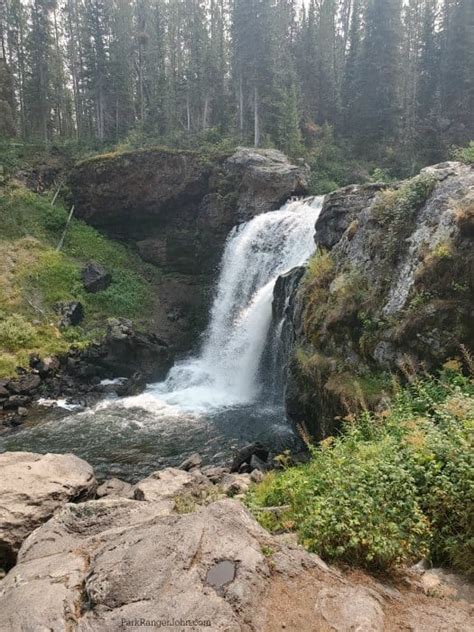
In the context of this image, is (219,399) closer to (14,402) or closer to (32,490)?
(14,402)

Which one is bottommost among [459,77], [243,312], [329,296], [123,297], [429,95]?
[243,312]

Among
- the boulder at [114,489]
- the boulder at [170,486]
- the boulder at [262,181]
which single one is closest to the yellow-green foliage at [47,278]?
the boulder at [262,181]

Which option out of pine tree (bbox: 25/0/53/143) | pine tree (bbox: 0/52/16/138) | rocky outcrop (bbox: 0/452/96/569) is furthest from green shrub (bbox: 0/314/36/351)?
pine tree (bbox: 0/52/16/138)

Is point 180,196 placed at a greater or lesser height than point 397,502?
greater

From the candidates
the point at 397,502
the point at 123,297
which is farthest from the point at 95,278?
the point at 397,502

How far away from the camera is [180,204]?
3012 centimetres

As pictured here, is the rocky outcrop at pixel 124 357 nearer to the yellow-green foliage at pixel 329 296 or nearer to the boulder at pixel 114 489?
the boulder at pixel 114 489

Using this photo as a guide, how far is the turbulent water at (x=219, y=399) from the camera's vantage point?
14.3 metres

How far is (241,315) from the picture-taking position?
22422 mm

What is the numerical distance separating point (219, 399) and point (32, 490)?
10.6 meters

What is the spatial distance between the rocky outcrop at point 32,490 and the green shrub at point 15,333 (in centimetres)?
1172

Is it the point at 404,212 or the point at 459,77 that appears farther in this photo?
the point at 459,77

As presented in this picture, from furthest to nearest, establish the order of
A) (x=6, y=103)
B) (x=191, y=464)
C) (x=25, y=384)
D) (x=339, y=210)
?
(x=6, y=103) < (x=25, y=384) < (x=339, y=210) < (x=191, y=464)

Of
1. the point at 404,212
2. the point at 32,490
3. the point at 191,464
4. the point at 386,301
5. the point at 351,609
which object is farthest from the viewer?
the point at 191,464
